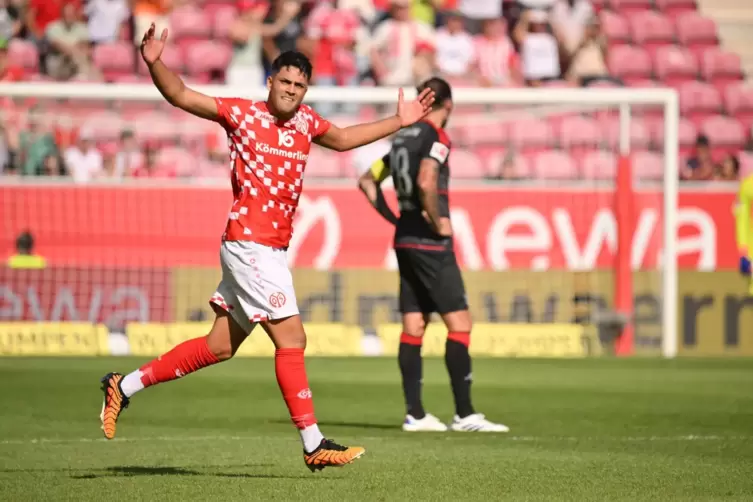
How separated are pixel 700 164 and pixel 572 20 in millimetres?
3520

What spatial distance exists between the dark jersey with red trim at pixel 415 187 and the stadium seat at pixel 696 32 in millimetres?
14859

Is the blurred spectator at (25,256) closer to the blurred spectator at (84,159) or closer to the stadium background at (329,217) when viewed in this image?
the stadium background at (329,217)

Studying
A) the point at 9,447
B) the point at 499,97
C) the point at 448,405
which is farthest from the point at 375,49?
the point at 9,447

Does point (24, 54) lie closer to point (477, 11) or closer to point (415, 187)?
point (477, 11)

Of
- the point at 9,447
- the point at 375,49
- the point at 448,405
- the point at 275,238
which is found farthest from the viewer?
the point at 375,49

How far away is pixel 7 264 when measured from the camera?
56.0ft

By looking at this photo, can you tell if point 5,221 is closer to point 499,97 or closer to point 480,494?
point 499,97

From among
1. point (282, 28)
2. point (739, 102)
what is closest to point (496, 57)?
point (282, 28)

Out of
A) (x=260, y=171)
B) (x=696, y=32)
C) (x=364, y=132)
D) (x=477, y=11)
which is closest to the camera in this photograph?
(x=260, y=171)

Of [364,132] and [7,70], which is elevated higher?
[7,70]

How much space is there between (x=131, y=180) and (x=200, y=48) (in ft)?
12.7

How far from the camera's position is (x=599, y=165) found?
19.1m

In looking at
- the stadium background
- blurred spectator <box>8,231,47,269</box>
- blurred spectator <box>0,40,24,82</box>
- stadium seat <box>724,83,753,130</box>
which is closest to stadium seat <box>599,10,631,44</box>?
stadium seat <box>724,83,753,130</box>

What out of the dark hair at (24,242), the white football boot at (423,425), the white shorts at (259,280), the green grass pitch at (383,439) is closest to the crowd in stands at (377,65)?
the dark hair at (24,242)
